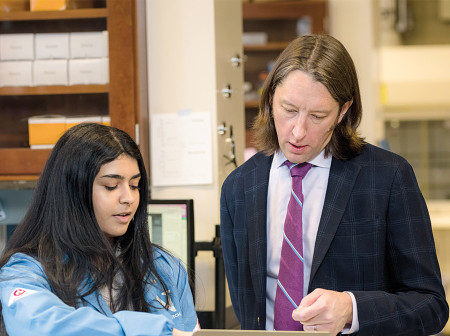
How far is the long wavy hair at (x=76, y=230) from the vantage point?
1.61 metres

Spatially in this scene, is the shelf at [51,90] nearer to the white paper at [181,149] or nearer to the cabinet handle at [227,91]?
the white paper at [181,149]

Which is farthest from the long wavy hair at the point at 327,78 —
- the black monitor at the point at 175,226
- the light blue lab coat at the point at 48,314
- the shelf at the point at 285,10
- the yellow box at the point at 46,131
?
the shelf at the point at 285,10

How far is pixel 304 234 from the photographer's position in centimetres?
172

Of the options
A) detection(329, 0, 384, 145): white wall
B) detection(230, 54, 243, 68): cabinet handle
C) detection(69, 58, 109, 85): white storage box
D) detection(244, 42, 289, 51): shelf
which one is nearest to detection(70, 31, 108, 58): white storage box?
detection(69, 58, 109, 85): white storage box

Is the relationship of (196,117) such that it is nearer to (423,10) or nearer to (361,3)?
(361,3)

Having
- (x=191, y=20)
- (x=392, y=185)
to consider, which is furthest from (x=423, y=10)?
(x=392, y=185)

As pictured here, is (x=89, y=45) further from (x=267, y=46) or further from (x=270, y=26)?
(x=270, y=26)

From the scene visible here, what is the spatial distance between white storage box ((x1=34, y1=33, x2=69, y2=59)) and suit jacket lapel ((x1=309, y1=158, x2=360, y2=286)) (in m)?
1.53

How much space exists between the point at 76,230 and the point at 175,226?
105cm

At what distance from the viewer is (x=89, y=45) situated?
9.30ft

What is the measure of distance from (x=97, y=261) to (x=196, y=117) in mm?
1274

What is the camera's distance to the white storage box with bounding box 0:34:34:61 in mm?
2879

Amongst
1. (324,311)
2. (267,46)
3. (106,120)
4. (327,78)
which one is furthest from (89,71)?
(267,46)

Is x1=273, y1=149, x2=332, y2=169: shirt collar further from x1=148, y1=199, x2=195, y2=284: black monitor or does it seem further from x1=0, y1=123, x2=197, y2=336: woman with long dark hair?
x1=148, y1=199, x2=195, y2=284: black monitor
